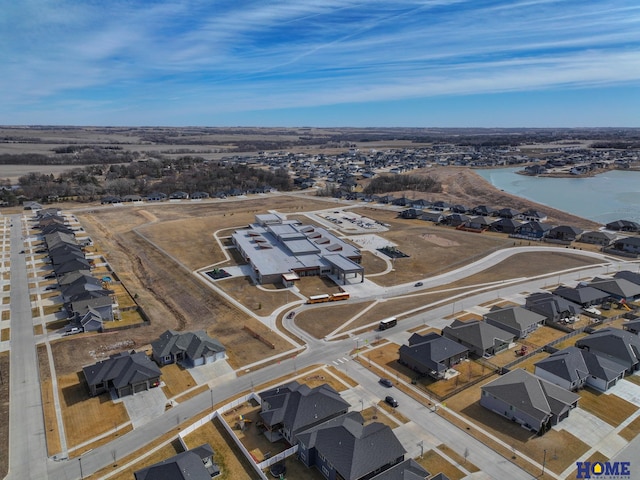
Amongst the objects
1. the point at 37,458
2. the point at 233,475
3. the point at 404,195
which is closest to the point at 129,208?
the point at 404,195

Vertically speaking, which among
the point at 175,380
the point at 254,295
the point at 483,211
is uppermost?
the point at 483,211

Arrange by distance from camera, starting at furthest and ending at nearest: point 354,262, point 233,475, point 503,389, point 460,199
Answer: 1. point 460,199
2. point 354,262
3. point 503,389
4. point 233,475

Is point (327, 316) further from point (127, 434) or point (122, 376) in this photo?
point (127, 434)

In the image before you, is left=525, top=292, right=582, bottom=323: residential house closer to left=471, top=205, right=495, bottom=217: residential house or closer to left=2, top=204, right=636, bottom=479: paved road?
left=2, top=204, right=636, bottom=479: paved road

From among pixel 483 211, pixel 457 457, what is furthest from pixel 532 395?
pixel 483 211

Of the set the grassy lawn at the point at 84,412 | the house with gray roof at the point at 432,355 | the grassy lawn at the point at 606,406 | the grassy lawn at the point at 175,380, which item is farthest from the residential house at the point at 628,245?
the grassy lawn at the point at 84,412

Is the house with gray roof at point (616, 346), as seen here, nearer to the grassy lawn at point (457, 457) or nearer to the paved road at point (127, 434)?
the paved road at point (127, 434)

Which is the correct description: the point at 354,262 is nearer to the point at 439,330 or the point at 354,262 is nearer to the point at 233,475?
the point at 439,330
